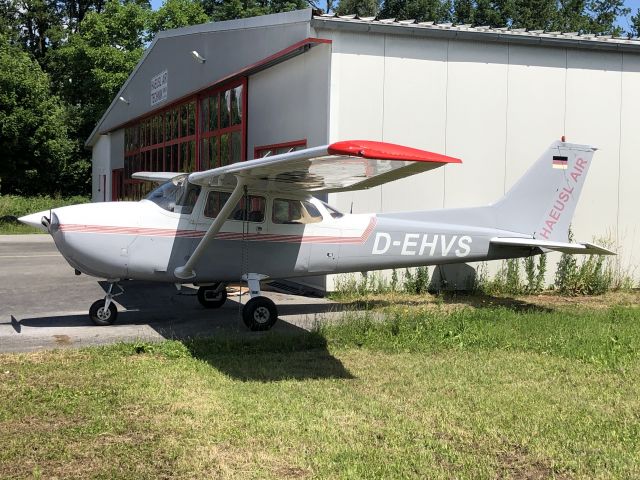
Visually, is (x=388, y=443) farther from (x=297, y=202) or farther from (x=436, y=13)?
(x=436, y=13)

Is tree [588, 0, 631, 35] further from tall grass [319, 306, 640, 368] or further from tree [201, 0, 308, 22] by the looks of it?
tall grass [319, 306, 640, 368]

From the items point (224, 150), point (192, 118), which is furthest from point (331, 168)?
point (192, 118)

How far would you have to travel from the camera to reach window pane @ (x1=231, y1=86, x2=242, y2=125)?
1472 cm

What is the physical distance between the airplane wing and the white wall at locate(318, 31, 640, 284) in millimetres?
2732

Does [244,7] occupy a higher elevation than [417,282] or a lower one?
higher

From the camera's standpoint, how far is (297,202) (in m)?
8.81

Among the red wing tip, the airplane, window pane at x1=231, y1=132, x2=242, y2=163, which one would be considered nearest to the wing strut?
the airplane

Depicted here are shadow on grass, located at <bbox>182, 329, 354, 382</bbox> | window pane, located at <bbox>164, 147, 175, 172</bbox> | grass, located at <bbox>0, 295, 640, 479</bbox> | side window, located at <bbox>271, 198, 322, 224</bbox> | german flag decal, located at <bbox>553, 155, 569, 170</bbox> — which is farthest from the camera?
window pane, located at <bbox>164, 147, 175, 172</bbox>

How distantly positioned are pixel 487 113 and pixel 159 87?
1341 cm

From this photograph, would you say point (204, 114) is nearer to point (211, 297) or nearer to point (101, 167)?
point (211, 297)

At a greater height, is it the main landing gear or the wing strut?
the wing strut

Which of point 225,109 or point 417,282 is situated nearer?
point 417,282

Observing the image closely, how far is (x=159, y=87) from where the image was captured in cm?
2180

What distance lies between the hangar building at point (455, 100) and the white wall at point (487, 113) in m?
0.02
